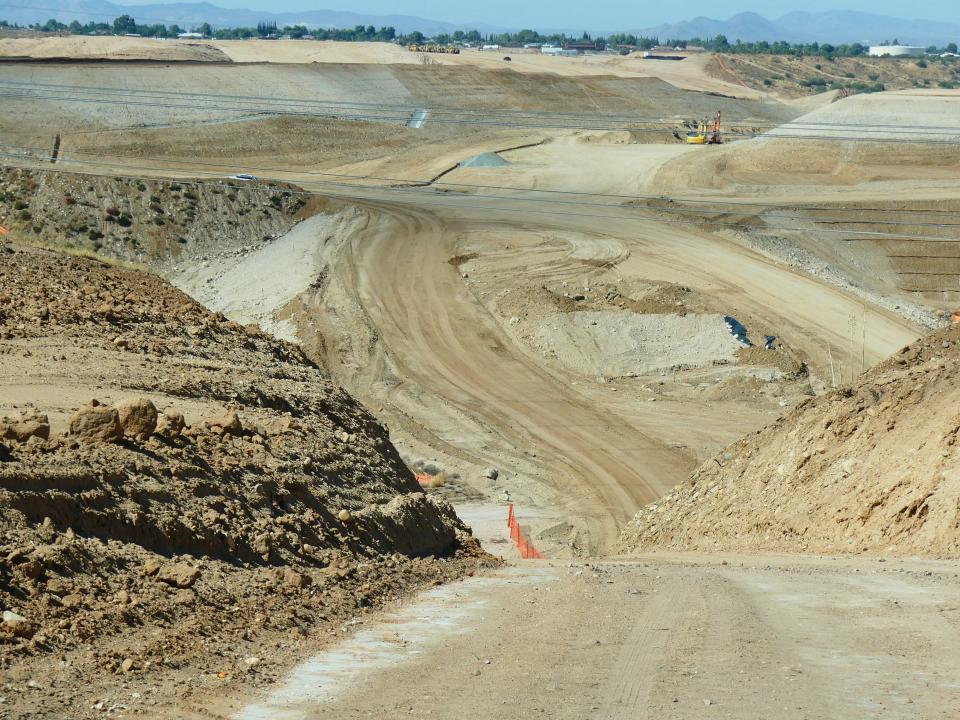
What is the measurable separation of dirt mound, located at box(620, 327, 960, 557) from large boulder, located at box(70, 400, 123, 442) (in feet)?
29.7

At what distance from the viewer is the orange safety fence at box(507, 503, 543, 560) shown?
64.9 feet

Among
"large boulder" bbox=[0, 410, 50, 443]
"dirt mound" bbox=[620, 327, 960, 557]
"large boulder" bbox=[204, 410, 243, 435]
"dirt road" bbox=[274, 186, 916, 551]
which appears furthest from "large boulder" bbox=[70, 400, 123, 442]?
"dirt road" bbox=[274, 186, 916, 551]

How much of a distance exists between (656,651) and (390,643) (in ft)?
7.69

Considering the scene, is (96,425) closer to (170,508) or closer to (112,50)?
(170,508)

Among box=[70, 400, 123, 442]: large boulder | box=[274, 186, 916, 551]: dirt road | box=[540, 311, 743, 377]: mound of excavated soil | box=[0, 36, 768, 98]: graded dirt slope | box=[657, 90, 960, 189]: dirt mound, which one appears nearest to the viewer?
box=[70, 400, 123, 442]: large boulder

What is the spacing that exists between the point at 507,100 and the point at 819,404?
77.1 meters

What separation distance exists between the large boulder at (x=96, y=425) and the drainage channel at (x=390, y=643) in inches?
137

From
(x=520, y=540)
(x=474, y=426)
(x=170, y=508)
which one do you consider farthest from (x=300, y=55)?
(x=170, y=508)

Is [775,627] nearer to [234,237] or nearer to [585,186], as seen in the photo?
[234,237]

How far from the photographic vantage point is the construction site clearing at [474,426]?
32.4 feet

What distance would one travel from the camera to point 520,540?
2080 cm

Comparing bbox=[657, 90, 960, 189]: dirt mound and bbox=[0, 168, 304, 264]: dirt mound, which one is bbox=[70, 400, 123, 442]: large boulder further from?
bbox=[657, 90, 960, 189]: dirt mound

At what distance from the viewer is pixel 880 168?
208 feet

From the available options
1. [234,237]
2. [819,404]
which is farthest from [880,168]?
[819,404]
